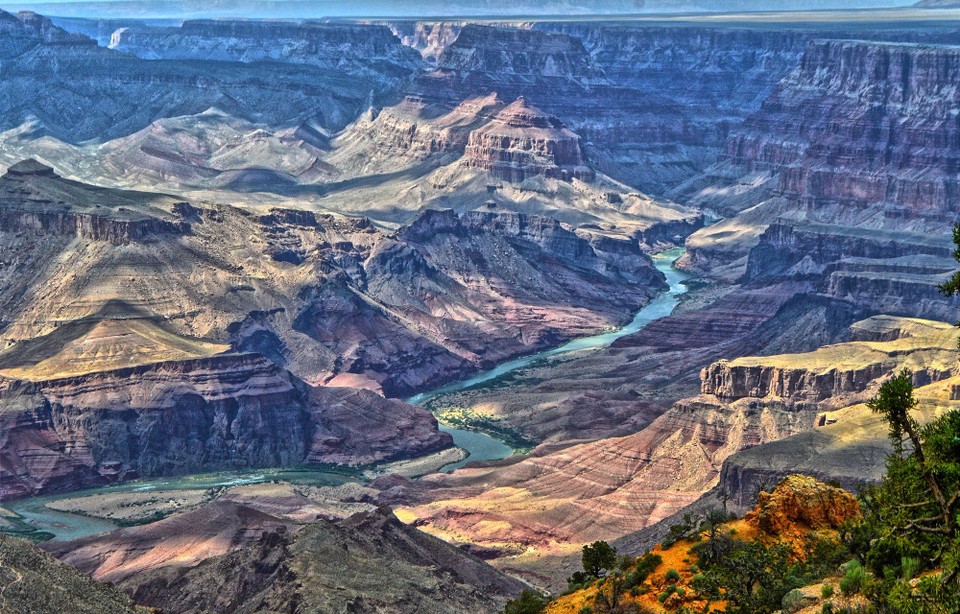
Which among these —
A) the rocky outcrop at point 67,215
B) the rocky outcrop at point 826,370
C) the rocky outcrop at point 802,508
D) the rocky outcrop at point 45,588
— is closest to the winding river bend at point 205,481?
the rocky outcrop at point 826,370

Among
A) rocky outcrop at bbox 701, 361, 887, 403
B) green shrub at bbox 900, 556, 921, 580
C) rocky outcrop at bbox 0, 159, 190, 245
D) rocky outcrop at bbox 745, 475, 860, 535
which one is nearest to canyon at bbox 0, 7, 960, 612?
rocky outcrop at bbox 701, 361, 887, 403

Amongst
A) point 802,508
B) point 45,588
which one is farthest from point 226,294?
point 802,508

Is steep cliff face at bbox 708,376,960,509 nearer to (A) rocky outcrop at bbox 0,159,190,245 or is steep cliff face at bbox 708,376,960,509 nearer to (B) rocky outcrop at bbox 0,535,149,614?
(B) rocky outcrop at bbox 0,535,149,614

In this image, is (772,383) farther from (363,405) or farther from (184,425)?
(184,425)

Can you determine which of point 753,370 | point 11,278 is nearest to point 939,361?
point 753,370

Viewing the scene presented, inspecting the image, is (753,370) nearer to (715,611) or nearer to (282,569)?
(282,569)

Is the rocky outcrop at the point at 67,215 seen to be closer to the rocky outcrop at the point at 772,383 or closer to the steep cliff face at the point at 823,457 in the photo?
the rocky outcrop at the point at 772,383
